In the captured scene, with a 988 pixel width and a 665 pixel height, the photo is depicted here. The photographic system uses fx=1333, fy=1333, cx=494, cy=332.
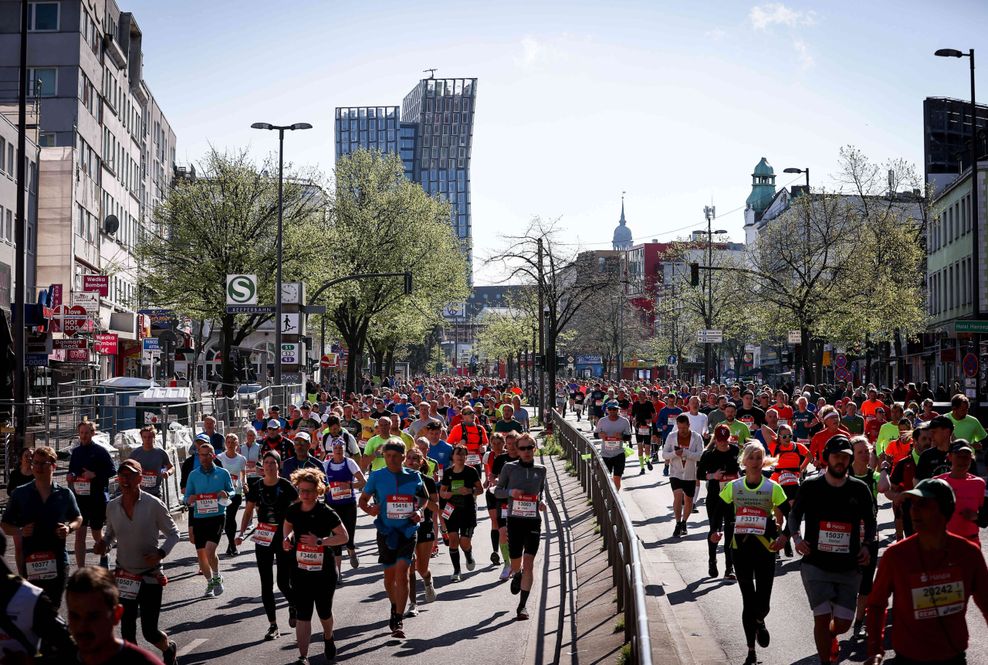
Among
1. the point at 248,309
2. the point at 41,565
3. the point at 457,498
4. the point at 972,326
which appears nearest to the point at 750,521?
the point at 457,498

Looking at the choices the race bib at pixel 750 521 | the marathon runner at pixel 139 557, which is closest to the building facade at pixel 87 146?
the marathon runner at pixel 139 557

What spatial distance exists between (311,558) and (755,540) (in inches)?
134

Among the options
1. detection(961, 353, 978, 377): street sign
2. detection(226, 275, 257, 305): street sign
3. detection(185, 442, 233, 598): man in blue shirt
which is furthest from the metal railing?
detection(226, 275, 257, 305): street sign

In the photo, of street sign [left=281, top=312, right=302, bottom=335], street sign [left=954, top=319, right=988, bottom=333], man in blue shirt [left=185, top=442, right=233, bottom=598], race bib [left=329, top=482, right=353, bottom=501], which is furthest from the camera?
street sign [left=281, top=312, right=302, bottom=335]

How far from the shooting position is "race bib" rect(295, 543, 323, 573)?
33.0 ft

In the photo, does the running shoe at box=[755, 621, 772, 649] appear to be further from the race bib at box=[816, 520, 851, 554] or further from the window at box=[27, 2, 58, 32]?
the window at box=[27, 2, 58, 32]

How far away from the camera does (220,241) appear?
51500mm

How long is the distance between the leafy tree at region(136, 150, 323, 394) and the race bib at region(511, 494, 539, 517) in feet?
126

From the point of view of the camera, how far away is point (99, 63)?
208ft

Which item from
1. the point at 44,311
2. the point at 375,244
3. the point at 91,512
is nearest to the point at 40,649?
the point at 91,512

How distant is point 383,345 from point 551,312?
1197 inches

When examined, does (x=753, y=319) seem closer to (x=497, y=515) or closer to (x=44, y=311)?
(x=44, y=311)

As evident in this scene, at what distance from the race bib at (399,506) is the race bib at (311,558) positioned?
1.39 meters

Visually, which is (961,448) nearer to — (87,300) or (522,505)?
(522,505)
